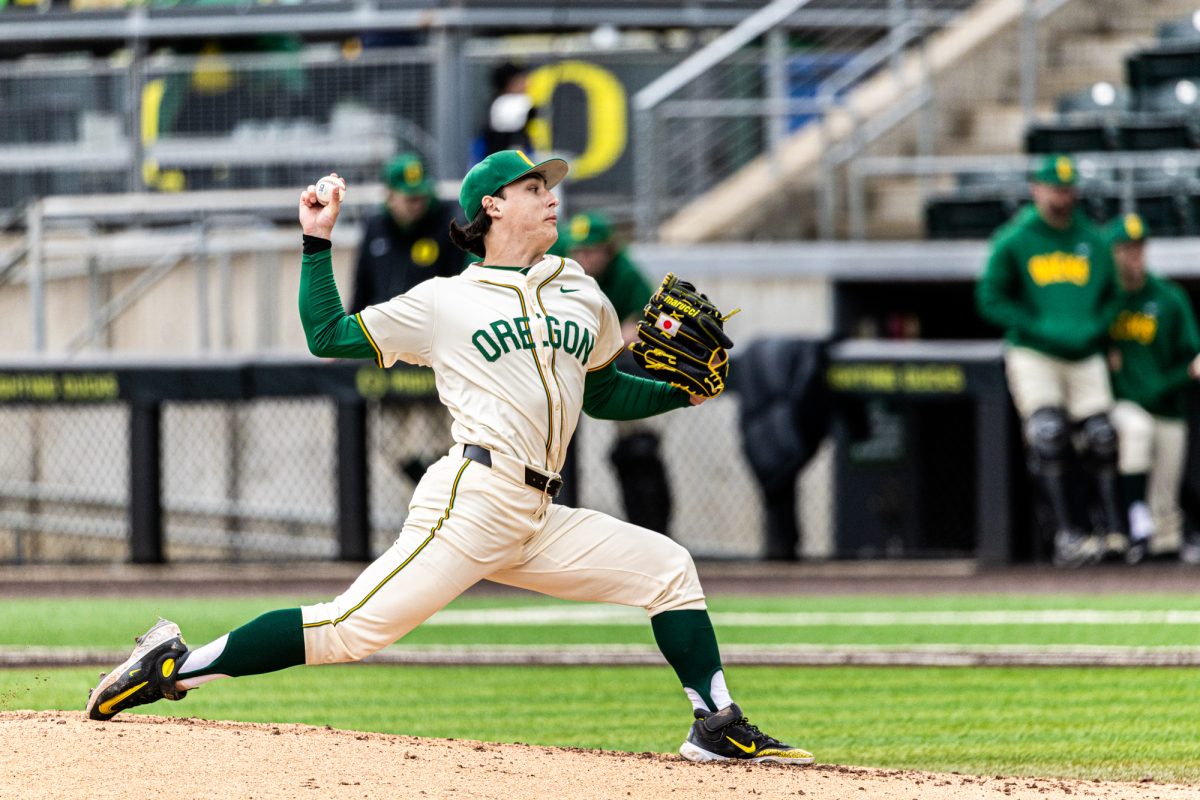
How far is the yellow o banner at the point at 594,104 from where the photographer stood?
14907 mm

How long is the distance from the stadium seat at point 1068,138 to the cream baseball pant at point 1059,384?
3.26m

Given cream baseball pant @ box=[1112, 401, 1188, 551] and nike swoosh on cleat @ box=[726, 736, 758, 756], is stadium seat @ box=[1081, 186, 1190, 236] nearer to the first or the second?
cream baseball pant @ box=[1112, 401, 1188, 551]

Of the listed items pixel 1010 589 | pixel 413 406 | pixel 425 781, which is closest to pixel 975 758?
pixel 425 781

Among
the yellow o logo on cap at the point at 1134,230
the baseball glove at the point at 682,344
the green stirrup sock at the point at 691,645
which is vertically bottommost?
the green stirrup sock at the point at 691,645

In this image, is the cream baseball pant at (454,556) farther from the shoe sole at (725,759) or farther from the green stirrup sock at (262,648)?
the shoe sole at (725,759)

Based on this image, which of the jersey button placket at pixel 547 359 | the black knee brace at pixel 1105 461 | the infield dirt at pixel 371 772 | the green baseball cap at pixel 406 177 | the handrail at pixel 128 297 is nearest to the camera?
the infield dirt at pixel 371 772

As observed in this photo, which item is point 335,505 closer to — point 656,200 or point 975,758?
point 656,200

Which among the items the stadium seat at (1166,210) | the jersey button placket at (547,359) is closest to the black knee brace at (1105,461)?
the stadium seat at (1166,210)

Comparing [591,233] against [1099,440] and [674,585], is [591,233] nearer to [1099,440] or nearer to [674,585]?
[1099,440]

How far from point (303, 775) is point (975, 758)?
6.58 ft

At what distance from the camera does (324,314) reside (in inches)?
195

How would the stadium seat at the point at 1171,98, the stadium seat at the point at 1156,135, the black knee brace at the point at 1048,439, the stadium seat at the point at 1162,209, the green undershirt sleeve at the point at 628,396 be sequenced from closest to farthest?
1. the green undershirt sleeve at the point at 628,396
2. the black knee brace at the point at 1048,439
3. the stadium seat at the point at 1162,209
4. the stadium seat at the point at 1156,135
5. the stadium seat at the point at 1171,98

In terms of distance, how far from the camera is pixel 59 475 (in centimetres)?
1392

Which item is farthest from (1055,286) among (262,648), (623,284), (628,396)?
(262,648)
